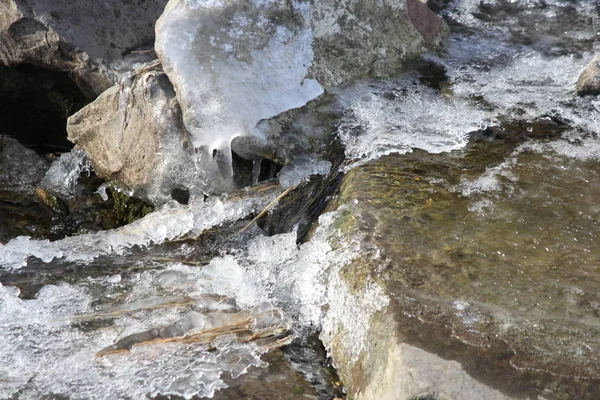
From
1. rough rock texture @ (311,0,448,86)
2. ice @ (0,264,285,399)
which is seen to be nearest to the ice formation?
ice @ (0,264,285,399)

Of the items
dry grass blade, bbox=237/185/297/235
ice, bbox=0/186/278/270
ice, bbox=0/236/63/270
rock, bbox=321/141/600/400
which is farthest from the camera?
dry grass blade, bbox=237/185/297/235

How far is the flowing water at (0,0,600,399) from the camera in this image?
8.50ft

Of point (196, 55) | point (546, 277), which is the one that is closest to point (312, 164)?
point (196, 55)

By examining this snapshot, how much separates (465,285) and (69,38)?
11.4ft

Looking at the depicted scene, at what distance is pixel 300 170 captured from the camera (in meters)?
3.78

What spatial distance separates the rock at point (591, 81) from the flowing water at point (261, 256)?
0.25 ft

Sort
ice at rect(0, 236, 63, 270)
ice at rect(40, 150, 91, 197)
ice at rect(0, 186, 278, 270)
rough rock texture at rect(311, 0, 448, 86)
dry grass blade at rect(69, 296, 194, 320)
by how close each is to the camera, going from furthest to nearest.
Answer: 1. ice at rect(40, 150, 91, 197)
2. rough rock texture at rect(311, 0, 448, 86)
3. ice at rect(0, 186, 278, 270)
4. ice at rect(0, 236, 63, 270)
5. dry grass blade at rect(69, 296, 194, 320)

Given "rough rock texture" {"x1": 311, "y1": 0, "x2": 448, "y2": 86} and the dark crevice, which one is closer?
"rough rock texture" {"x1": 311, "y1": 0, "x2": 448, "y2": 86}

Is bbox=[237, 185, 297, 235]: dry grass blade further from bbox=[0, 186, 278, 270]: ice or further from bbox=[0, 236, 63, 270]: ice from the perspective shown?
bbox=[0, 236, 63, 270]: ice

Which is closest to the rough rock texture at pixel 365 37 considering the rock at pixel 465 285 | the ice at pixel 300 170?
the ice at pixel 300 170

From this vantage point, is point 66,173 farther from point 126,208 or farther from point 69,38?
point 69,38

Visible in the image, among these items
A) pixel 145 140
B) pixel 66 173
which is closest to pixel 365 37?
pixel 145 140

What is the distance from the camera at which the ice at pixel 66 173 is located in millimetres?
4547

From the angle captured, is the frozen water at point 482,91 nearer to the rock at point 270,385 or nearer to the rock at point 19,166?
the rock at point 270,385
